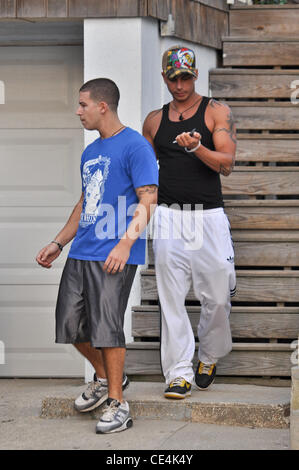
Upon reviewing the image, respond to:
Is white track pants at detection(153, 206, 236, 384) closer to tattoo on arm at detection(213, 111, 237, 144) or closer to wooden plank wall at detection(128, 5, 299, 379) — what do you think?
tattoo on arm at detection(213, 111, 237, 144)

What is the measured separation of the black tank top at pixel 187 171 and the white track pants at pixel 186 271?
7cm

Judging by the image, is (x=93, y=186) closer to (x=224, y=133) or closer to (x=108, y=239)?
(x=108, y=239)

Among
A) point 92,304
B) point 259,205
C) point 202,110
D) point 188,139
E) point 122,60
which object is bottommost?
point 92,304

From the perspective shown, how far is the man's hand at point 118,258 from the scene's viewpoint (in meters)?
4.51

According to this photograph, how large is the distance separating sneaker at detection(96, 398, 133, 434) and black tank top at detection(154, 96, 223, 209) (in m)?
1.22

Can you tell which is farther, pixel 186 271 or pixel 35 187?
pixel 35 187

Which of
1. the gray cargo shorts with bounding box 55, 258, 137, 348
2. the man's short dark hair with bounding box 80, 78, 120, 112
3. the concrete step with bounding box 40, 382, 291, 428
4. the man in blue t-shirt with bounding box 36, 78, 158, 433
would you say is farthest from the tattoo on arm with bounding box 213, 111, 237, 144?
the concrete step with bounding box 40, 382, 291, 428

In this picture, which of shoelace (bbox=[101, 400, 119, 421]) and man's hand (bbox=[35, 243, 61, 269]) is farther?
man's hand (bbox=[35, 243, 61, 269])

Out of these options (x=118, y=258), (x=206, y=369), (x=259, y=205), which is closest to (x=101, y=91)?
(x=118, y=258)

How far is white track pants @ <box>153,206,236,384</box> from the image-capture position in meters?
5.10

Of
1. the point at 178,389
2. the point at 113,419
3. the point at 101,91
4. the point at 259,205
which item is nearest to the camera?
the point at 113,419

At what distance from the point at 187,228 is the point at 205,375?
34.9 inches

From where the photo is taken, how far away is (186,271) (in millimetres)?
5156

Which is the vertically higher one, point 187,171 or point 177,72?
point 177,72
